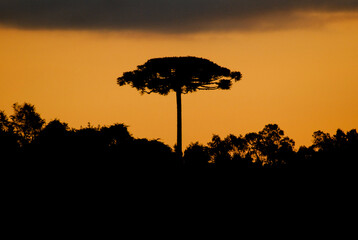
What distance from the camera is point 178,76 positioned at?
8112 cm

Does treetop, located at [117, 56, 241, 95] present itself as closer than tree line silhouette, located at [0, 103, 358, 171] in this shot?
No

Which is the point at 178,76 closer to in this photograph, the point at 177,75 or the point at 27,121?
the point at 177,75

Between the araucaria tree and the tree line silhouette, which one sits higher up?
the araucaria tree

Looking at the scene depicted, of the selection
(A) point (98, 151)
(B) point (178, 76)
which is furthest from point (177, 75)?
(A) point (98, 151)

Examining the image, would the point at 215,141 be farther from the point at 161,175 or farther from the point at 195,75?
the point at 161,175

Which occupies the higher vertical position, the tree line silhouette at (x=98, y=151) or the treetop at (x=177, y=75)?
the treetop at (x=177, y=75)

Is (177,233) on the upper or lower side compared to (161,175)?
lower

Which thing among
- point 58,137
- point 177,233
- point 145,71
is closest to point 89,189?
point 177,233

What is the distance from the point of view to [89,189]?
6028 centimetres

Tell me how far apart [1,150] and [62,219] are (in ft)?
46.2

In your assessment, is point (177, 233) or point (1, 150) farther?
point (1, 150)

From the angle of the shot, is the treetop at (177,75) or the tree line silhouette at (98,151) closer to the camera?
the tree line silhouette at (98,151)

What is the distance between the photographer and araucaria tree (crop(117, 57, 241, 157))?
80.6 metres

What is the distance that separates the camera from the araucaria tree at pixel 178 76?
80562mm
